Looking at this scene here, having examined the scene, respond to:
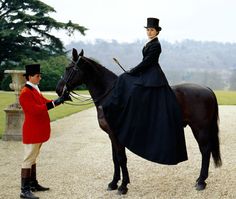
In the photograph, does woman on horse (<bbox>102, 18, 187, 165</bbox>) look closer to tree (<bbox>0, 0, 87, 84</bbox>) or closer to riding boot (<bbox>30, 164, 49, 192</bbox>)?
riding boot (<bbox>30, 164, 49, 192</bbox>)

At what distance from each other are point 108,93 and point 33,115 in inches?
41.0

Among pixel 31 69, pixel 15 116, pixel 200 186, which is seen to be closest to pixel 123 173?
pixel 200 186

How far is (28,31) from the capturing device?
29172 millimetres

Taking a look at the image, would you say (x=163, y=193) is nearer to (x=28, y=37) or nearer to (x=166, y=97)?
(x=166, y=97)

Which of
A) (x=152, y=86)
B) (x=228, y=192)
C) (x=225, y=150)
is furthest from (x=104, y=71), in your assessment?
(x=225, y=150)

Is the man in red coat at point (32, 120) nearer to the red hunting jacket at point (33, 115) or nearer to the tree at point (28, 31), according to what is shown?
the red hunting jacket at point (33, 115)

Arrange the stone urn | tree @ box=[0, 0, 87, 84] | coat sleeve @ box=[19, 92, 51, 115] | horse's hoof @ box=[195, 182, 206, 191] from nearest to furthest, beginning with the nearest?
coat sleeve @ box=[19, 92, 51, 115] → horse's hoof @ box=[195, 182, 206, 191] → the stone urn → tree @ box=[0, 0, 87, 84]

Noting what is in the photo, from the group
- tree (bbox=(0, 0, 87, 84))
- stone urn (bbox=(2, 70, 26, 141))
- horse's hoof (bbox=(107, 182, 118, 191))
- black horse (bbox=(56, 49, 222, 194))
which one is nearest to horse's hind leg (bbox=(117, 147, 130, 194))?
black horse (bbox=(56, 49, 222, 194))

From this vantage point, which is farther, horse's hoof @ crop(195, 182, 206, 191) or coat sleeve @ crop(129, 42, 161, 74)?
horse's hoof @ crop(195, 182, 206, 191)

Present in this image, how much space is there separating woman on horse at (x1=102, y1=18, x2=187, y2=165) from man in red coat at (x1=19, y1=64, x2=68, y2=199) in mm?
745

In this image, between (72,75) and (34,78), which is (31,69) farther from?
(72,75)

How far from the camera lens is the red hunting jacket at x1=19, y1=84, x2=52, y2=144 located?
4906 millimetres

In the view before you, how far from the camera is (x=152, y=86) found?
16.3ft

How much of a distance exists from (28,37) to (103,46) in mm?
87839
